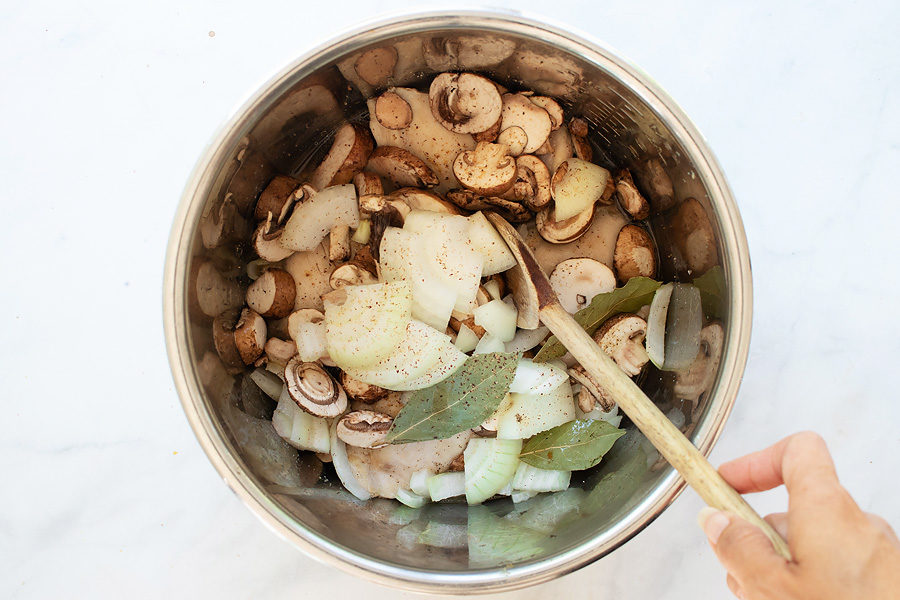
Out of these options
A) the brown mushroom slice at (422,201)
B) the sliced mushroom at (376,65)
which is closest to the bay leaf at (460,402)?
the brown mushroom slice at (422,201)

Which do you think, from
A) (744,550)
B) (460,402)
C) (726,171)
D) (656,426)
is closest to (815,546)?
(744,550)

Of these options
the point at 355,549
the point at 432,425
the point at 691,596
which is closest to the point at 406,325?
the point at 432,425

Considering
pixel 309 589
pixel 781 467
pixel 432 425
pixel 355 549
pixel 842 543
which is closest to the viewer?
pixel 842 543

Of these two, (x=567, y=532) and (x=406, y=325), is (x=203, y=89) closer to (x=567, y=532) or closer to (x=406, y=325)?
(x=406, y=325)

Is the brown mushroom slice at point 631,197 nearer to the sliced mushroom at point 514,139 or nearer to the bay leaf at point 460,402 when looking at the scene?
the sliced mushroom at point 514,139

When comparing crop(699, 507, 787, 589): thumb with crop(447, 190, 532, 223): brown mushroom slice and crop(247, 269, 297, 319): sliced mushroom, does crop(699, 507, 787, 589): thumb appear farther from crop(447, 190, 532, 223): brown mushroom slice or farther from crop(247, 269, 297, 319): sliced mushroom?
crop(247, 269, 297, 319): sliced mushroom

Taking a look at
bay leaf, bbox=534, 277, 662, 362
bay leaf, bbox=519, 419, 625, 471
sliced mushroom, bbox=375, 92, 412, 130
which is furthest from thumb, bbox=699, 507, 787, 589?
sliced mushroom, bbox=375, 92, 412, 130
